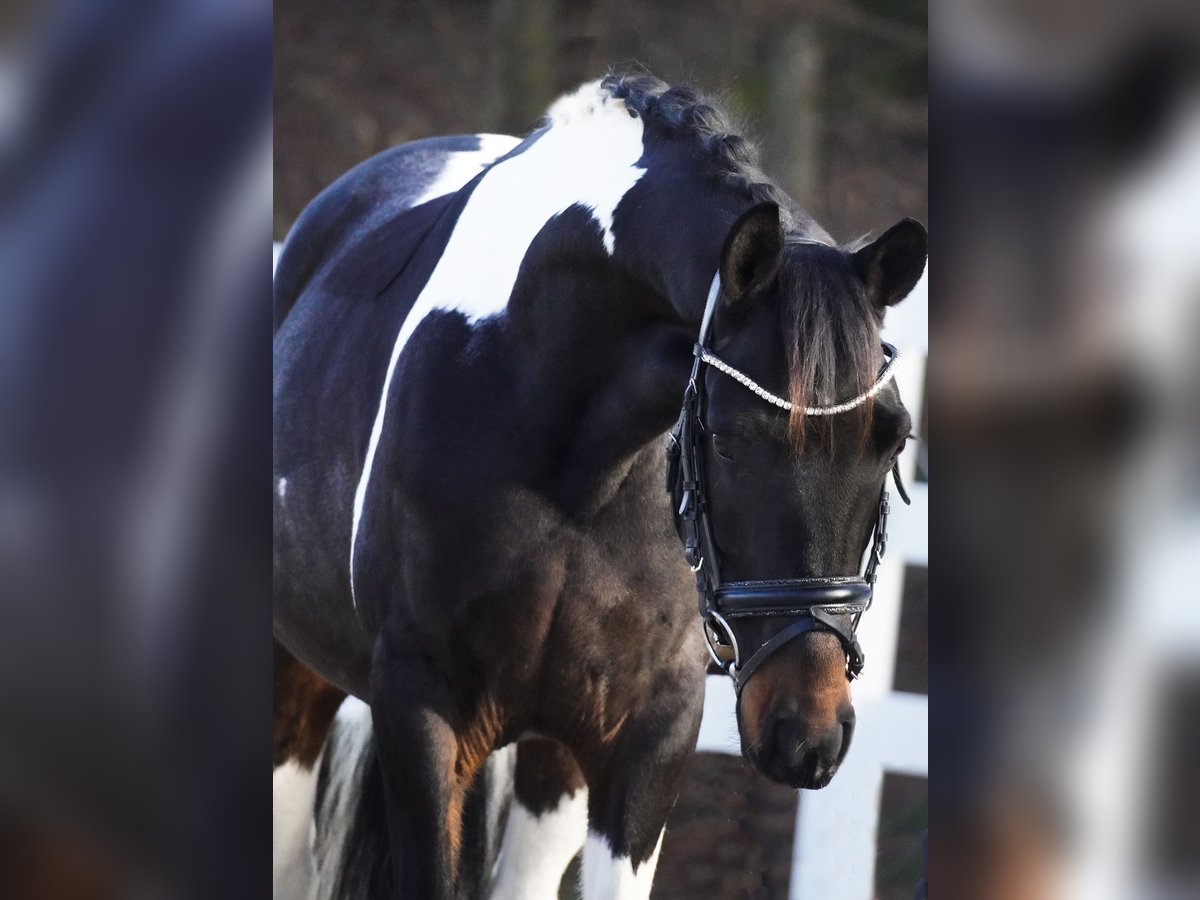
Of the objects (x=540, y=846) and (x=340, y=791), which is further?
(x=340, y=791)

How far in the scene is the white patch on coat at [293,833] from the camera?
2568 millimetres

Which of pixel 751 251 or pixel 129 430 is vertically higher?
pixel 751 251

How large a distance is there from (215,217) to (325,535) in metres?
1.15

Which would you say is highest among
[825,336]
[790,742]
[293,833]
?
[825,336]

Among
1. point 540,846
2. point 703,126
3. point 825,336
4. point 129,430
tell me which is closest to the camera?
point 129,430

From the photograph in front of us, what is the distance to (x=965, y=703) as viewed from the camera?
4.09ft

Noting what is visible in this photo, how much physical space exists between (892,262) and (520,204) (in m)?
0.61

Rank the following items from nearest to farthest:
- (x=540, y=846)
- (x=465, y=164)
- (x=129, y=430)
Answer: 1. (x=129, y=430)
2. (x=540, y=846)
3. (x=465, y=164)

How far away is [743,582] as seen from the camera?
1.49m

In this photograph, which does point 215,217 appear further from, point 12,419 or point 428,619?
point 428,619

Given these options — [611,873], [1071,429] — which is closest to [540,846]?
[611,873]

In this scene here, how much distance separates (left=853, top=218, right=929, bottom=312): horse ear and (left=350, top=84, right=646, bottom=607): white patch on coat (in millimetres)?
346

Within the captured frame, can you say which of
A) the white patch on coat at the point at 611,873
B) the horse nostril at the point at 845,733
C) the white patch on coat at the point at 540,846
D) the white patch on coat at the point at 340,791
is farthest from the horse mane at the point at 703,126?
the white patch on coat at the point at 340,791

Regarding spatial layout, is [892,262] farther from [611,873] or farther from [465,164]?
[465,164]
